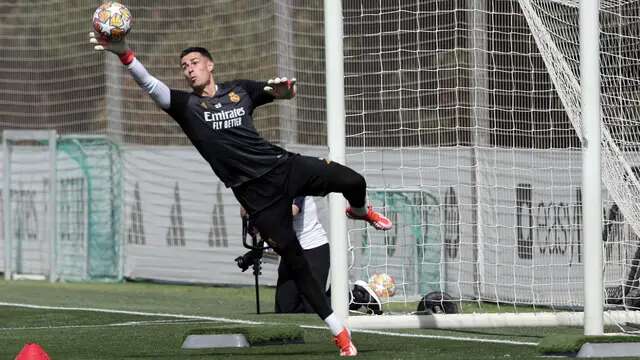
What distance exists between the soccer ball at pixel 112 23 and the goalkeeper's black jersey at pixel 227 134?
0.62m

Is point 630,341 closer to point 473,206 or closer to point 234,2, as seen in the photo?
point 473,206

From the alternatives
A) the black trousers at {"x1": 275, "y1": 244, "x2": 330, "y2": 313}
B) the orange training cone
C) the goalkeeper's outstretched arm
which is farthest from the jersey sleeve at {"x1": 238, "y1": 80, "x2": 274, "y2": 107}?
the black trousers at {"x1": 275, "y1": 244, "x2": 330, "y2": 313}

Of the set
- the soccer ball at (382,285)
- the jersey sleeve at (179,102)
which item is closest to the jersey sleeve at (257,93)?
the jersey sleeve at (179,102)

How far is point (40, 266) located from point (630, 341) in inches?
620

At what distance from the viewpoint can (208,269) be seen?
2219 cm

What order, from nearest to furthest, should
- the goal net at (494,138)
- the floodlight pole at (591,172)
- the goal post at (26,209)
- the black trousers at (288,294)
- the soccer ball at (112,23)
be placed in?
the soccer ball at (112,23) → the floodlight pole at (591,172) → the goal net at (494,138) → the black trousers at (288,294) → the goal post at (26,209)

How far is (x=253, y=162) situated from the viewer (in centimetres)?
1048

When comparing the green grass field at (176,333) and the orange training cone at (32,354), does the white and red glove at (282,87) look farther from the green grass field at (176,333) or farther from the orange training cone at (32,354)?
the orange training cone at (32,354)

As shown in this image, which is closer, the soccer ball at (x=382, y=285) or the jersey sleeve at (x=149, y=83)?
the jersey sleeve at (x=149, y=83)

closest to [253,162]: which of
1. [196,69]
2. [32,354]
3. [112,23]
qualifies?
[196,69]

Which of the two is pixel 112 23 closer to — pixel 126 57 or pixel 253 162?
pixel 126 57

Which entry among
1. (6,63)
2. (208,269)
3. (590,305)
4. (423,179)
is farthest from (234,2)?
(590,305)

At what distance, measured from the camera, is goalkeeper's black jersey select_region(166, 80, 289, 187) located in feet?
34.3

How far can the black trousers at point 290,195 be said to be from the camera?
34.2 feet
